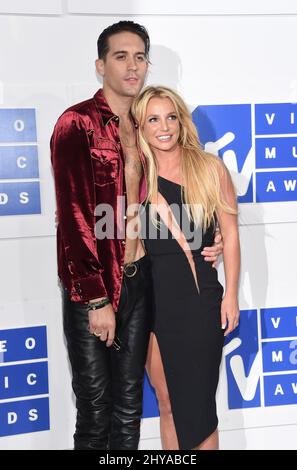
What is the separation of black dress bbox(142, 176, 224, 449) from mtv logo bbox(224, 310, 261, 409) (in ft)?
1.80

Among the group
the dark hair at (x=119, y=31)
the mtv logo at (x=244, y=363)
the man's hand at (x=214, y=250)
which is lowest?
the mtv logo at (x=244, y=363)

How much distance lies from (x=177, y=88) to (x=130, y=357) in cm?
119

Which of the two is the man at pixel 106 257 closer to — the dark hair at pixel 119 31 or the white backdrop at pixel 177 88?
the dark hair at pixel 119 31

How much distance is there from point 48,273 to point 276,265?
1031 mm

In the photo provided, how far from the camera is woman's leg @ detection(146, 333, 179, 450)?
236cm

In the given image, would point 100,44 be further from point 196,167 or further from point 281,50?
point 281,50

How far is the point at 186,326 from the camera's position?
2285mm

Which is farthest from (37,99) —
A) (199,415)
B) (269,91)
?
(199,415)

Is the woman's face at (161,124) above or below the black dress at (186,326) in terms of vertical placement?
above

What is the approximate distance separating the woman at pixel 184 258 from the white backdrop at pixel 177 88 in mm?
465

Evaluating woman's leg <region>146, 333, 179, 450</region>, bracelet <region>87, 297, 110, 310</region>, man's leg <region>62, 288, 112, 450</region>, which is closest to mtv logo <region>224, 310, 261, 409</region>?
woman's leg <region>146, 333, 179, 450</region>

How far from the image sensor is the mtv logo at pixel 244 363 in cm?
288

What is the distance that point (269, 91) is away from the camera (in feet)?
9.16

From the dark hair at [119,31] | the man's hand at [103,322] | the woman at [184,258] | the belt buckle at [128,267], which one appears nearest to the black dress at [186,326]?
the woman at [184,258]
